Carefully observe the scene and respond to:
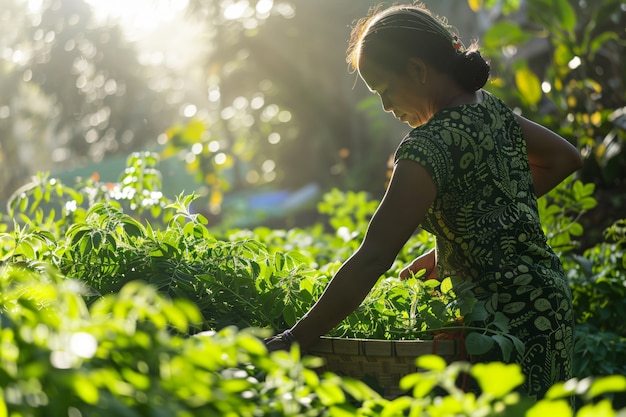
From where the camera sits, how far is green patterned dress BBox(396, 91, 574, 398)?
180 centimetres

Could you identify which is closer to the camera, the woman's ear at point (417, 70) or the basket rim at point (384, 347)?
the basket rim at point (384, 347)

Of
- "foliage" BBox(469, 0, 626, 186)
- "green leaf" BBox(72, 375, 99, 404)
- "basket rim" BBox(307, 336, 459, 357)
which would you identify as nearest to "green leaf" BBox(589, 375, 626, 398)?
"green leaf" BBox(72, 375, 99, 404)

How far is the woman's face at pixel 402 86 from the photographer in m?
1.88

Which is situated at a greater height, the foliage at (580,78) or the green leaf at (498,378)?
the foliage at (580,78)

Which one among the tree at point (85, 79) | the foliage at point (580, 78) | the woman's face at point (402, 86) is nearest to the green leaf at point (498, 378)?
the woman's face at point (402, 86)

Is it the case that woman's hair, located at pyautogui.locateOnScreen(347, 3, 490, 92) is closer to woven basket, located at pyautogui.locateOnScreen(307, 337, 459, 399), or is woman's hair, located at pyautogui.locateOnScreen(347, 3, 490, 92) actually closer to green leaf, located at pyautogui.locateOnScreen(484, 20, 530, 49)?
woven basket, located at pyautogui.locateOnScreen(307, 337, 459, 399)

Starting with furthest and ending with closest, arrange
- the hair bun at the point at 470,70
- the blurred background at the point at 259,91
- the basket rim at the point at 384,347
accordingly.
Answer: the blurred background at the point at 259,91
the hair bun at the point at 470,70
the basket rim at the point at 384,347

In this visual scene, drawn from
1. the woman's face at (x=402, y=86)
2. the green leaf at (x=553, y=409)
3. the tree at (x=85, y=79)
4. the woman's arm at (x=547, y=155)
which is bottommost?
the green leaf at (x=553, y=409)

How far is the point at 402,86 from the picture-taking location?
190cm

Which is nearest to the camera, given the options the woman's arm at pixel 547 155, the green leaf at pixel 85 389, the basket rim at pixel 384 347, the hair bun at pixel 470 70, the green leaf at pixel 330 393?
the green leaf at pixel 85 389

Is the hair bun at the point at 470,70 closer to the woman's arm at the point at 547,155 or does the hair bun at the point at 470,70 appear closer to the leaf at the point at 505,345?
the woman's arm at the point at 547,155

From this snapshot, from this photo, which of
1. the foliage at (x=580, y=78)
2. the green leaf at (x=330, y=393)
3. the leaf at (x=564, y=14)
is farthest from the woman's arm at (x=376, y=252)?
the leaf at (x=564, y=14)

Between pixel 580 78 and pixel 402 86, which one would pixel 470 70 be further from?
pixel 580 78

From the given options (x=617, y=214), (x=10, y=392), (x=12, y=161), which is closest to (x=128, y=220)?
(x=10, y=392)
